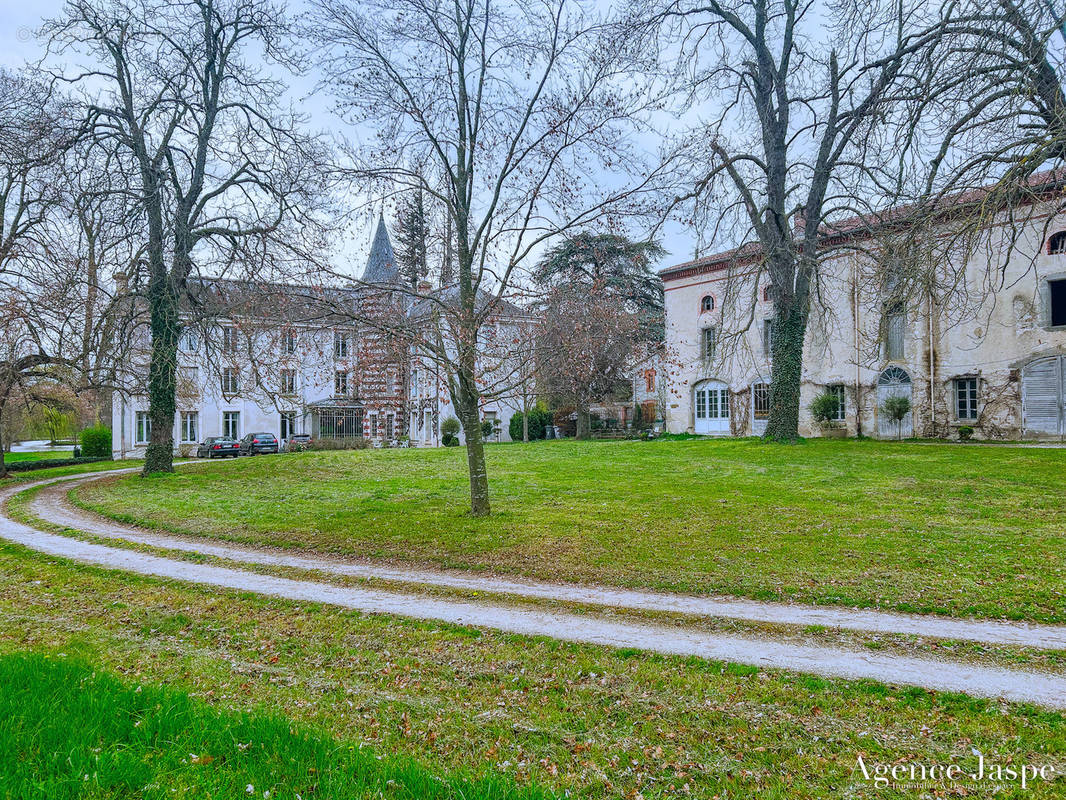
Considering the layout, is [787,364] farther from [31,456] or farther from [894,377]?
[31,456]

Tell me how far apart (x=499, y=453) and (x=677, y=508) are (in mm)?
13026

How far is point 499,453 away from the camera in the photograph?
2391 cm

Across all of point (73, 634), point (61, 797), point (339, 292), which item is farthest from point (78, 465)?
point (61, 797)

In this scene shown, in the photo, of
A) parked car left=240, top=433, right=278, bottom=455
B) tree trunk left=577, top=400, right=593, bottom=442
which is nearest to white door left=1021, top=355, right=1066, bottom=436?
tree trunk left=577, top=400, right=593, bottom=442

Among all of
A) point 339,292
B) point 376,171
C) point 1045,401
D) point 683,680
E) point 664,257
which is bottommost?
point 683,680

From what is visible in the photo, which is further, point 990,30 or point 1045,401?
point 1045,401

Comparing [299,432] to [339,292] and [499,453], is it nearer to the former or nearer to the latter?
[499,453]

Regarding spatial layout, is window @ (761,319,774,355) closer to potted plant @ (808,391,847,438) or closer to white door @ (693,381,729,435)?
white door @ (693,381,729,435)

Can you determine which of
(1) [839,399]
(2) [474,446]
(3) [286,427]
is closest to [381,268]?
(2) [474,446]

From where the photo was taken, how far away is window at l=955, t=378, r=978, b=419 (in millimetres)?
23672

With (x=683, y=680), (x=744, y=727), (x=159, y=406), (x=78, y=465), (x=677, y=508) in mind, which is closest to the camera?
(x=744, y=727)

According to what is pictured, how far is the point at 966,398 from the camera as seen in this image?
78.5ft

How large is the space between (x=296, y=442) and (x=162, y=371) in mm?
16120

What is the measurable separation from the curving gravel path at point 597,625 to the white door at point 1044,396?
2146cm
